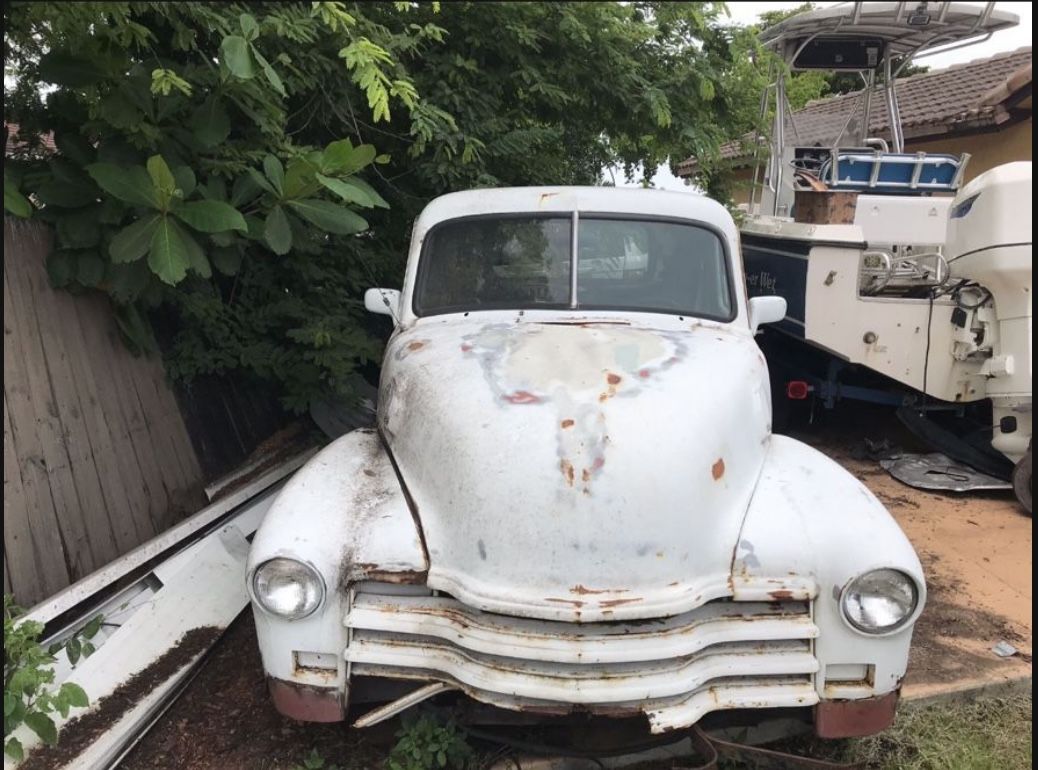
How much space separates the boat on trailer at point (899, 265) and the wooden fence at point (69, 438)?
4601 millimetres

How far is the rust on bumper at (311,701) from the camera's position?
2479mm

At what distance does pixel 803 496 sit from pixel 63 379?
3406 millimetres

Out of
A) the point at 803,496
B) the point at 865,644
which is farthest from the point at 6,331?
the point at 865,644

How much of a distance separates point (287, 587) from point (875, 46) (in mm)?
7736

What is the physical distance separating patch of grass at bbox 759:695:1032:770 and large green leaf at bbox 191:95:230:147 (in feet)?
11.2

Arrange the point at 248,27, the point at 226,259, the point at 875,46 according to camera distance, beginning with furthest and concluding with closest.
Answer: the point at 875,46 < the point at 226,259 < the point at 248,27

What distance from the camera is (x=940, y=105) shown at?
11609 millimetres

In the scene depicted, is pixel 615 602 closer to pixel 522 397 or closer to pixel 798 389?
pixel 522 397

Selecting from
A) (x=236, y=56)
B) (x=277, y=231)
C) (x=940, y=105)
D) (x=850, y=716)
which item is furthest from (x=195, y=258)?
(x=940, y=105)

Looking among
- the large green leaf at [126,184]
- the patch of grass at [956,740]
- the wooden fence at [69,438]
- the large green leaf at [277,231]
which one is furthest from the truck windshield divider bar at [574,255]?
the wooden fence at [69,438]

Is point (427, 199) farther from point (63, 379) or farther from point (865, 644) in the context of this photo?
point (865, 644)

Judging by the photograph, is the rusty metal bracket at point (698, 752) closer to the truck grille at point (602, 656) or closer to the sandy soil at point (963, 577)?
the truck grille at point (602, 656)

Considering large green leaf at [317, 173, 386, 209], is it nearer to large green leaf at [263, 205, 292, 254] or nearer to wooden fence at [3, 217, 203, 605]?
large green leaf at [263, 205, 292, 254]

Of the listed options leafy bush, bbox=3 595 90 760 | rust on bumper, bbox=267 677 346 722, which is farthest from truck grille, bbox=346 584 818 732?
leafy bush, bbox=3 595 90 760
